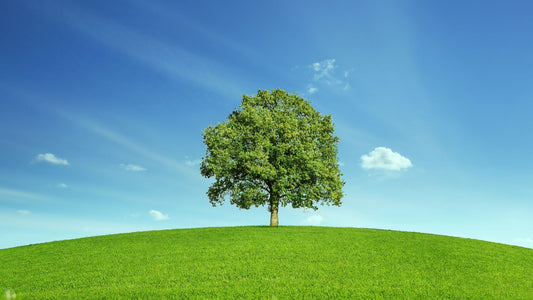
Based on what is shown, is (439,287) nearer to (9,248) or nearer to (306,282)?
(306,282)

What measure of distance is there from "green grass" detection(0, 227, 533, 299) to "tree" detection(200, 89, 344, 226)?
15.0 feet

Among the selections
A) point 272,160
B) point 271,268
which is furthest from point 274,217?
point 271,268

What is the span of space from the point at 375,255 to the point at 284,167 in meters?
14.0

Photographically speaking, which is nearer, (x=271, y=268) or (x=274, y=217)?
(x=271, y=268)

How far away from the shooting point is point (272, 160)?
36094 millimetres

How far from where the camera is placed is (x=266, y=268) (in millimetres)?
19938

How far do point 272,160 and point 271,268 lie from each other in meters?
17.1

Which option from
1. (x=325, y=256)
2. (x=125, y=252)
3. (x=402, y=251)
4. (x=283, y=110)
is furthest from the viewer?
(x=283, y=110)

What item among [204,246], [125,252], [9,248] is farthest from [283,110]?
[9,248]

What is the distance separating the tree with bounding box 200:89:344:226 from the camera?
3491cm

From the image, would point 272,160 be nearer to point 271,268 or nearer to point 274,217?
point 274,217

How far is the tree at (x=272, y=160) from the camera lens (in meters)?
34.9

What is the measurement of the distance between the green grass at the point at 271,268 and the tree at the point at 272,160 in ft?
15.0

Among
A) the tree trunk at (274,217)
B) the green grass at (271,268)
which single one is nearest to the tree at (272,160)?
the tree trunk at (274,217)
